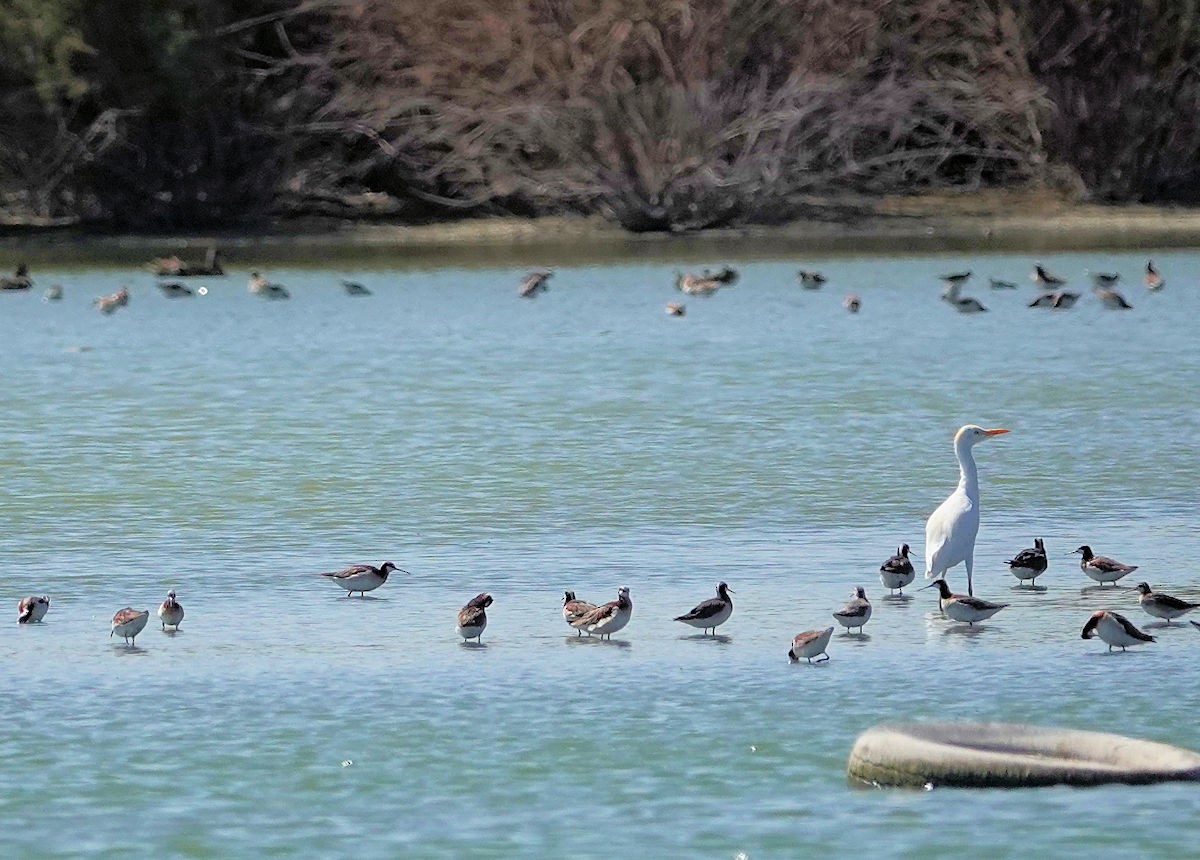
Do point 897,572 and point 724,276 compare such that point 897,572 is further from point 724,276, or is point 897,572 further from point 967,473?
point 724,276

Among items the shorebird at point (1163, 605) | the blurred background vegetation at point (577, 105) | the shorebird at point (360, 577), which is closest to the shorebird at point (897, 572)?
the shorebird at point (1163, 605)

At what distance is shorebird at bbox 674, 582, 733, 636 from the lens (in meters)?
11.5

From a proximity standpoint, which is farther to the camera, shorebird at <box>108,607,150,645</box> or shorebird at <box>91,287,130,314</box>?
shorebird at <box>91,287,130,314</box>

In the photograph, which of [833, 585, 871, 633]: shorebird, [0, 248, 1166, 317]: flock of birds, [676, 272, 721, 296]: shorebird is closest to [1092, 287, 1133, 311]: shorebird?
[0, 248, 1166, 317]: flock of birds

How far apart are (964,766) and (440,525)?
22.7 feet

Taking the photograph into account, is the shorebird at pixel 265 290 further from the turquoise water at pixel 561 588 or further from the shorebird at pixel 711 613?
the shorebird at pixel 711 613

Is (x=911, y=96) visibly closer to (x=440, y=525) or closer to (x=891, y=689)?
(x=440, y=525)

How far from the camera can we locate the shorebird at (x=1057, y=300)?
32.1m

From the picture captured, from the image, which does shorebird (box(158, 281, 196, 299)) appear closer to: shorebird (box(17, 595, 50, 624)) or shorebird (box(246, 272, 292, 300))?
shorebird (box(246, 272, 292, 300))

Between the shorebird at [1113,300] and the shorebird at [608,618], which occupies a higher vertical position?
the shorebird at [1113,300]

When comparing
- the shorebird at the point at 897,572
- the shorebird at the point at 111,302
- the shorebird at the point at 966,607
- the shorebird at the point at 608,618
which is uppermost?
the shorebird at the point at 111,302

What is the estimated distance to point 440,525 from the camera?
50.1 ft

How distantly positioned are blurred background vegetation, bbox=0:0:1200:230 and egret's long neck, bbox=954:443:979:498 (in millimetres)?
33020

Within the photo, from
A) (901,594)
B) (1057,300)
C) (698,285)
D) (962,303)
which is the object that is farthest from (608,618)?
(698,285)
